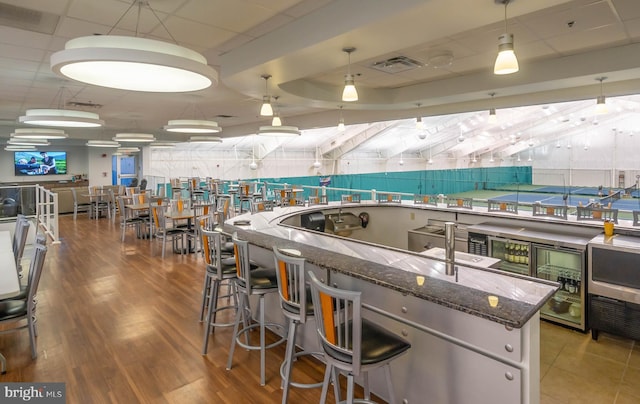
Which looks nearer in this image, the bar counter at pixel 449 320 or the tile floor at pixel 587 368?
the bar counter at pixel 449 320

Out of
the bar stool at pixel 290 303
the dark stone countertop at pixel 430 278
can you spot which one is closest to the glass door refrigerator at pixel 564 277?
the dark stone countertop at pixel 430 278

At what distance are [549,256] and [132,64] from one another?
3967mm

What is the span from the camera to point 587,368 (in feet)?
8.89

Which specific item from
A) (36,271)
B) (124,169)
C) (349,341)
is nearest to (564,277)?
(349,341)

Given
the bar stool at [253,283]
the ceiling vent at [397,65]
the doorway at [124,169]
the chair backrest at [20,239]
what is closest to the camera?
the bar stool at [253,283]

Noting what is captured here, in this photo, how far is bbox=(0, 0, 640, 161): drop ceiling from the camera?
9.30ft

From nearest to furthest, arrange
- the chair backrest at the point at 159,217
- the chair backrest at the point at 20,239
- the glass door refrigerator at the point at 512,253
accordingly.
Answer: the glass door refrigerator at the point at 512,253 < the chair backrest at the point at 20,239 < the chair backrest at the point at 159,217

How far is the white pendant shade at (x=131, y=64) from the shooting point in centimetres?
170

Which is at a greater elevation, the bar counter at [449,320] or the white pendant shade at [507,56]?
the white pendant shade at [507,56]

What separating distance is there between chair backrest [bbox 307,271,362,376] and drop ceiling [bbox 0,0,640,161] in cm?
195

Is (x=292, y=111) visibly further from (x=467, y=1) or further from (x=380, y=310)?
(x=380, y=310)

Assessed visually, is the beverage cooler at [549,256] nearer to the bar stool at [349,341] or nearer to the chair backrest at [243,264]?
the bar stool at [349,341]

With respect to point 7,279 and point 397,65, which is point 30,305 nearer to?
point 7,279

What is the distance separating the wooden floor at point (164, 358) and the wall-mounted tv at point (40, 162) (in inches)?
512
